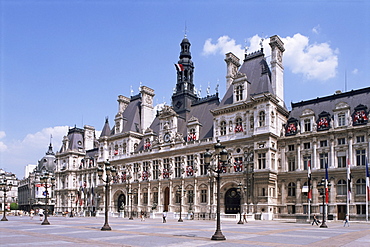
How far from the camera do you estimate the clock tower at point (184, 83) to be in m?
71.7

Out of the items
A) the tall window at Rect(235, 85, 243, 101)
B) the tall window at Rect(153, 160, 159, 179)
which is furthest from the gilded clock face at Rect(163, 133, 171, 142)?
the tall window at Rect(235, 85, 243, 101)

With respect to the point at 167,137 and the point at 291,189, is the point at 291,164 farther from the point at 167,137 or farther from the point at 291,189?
the point at 167,137

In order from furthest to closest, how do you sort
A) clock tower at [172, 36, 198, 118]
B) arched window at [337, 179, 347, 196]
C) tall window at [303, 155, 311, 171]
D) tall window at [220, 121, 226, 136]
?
clock tower at [172, 36, 198, 118] < tall window at [220, 121, 226, 136] < tall window at [303, 155, 311, 171] < arched window at [337, 179, 347, 196]

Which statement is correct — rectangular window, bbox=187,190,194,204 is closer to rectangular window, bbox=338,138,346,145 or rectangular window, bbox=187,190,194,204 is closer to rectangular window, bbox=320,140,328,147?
rectangular window, bbox=320,140,328,147

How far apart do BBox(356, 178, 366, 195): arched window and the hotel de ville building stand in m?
0.11

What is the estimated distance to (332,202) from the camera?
48062mm

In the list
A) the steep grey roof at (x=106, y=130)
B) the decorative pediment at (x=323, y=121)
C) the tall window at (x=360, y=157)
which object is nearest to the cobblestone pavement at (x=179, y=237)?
the tall window at (x=360, y=157)

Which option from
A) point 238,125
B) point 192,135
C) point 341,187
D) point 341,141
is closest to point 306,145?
point 341,141

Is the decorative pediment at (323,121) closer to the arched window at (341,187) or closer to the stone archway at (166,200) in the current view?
the arched window at (341,187)

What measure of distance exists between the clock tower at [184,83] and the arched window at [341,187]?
3060 centimetres

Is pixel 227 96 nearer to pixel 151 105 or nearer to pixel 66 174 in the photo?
pixel 151 105

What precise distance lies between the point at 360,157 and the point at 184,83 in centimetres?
3611

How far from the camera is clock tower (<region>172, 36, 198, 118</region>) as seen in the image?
71688mm

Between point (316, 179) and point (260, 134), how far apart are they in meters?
9.34
